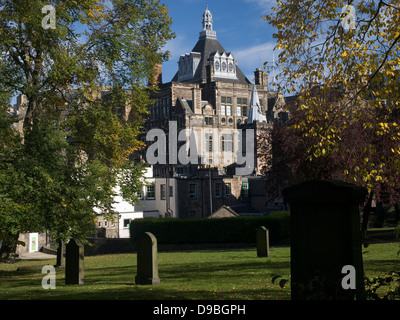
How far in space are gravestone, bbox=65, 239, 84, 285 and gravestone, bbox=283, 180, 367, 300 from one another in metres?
10.5

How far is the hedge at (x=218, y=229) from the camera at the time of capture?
141 feet

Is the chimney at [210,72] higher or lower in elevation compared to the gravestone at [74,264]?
higher

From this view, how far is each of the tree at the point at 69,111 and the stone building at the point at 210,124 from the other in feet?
154

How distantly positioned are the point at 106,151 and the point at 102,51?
14.2 feet

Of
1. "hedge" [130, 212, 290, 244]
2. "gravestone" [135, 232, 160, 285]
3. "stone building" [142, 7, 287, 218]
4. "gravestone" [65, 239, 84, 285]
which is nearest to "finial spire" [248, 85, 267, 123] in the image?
"stone building" [142, 7, 287, 218]

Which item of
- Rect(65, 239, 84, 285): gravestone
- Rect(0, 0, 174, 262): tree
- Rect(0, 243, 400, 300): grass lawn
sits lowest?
Rect(0, 243, 400, 300): grass lawn

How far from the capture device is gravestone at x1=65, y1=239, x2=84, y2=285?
695 inches

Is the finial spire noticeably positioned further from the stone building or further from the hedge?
the hedge

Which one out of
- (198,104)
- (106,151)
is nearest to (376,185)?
(106,151)

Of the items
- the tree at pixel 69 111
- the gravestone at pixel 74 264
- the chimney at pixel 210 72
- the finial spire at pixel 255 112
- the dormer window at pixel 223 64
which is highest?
the dormer window at pixel 223 64

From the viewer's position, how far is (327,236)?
8.27 m

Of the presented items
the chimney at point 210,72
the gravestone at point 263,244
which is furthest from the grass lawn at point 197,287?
the chimney at point 210,72

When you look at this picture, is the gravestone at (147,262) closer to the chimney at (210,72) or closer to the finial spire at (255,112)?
the finial spire at (255,112)

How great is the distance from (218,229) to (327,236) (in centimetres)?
3644
